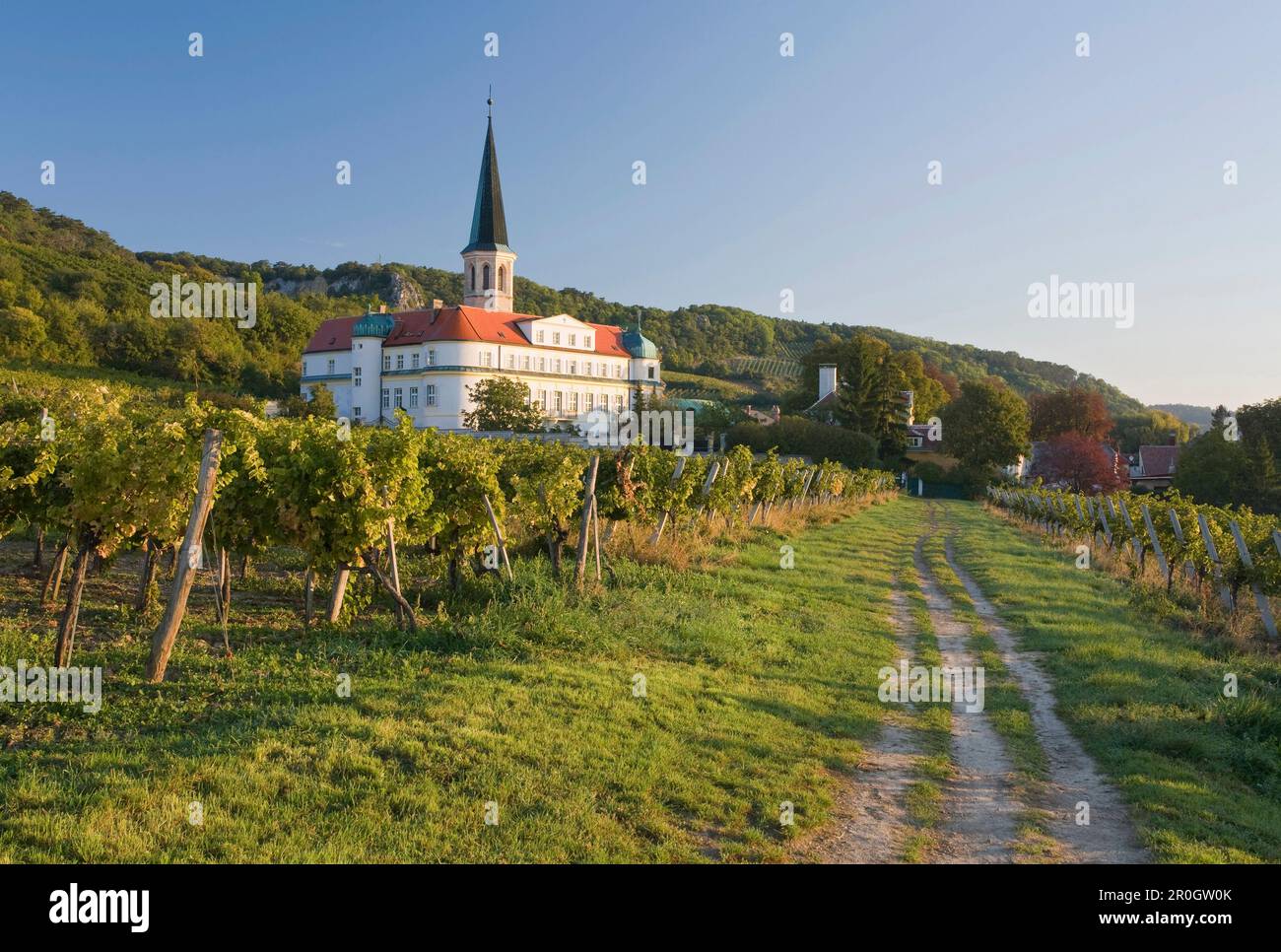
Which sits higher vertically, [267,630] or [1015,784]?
[267,630]

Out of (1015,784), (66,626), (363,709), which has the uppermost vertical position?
(66,626)

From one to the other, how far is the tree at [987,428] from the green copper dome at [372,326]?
49.9 m

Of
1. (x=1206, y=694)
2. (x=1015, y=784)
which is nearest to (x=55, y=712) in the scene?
(x=1015, y=784)

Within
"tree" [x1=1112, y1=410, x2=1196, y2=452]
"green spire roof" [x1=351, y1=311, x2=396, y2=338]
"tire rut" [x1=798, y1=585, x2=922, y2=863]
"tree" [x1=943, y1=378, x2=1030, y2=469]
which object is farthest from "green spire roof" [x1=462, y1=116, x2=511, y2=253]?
"tire rut" [x1=798, y1=585, x2=922, y2=863]

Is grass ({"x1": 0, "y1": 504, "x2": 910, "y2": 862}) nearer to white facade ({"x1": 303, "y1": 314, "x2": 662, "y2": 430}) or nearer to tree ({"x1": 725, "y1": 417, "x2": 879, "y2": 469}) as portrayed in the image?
tree ({"x1": 725, "y1": 417, "x2": 879, "y2": 469})

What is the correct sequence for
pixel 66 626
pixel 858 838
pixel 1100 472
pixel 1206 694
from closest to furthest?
pixel 858 838
pixel 66 626
pixel 1206 694
pixel 1100 472

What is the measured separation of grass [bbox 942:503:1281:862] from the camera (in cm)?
609

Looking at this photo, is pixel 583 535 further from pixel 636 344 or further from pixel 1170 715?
pixel 636 344

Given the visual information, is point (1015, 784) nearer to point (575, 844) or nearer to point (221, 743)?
point (575, 844)

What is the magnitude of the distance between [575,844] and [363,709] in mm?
2559

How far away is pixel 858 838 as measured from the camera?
18.9 ft

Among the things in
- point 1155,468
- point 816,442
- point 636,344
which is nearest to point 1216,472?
point 816,442
